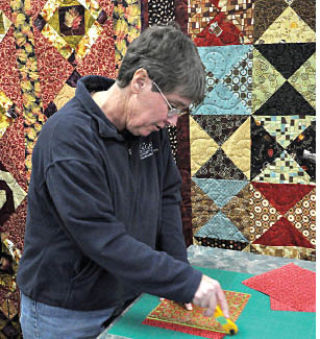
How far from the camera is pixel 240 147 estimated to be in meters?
1.53

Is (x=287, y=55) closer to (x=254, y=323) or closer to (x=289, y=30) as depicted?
(x=289, y=30)

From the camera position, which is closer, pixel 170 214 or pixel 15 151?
pixel 170 214

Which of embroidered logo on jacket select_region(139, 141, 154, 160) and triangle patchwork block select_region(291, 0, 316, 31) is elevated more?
triangle patchwork block select_region(291, 0, 316, 31)

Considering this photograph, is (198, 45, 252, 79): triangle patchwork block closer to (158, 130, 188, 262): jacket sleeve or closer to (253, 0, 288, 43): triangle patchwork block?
(253, 0, 288, 43): triangle patchwork block

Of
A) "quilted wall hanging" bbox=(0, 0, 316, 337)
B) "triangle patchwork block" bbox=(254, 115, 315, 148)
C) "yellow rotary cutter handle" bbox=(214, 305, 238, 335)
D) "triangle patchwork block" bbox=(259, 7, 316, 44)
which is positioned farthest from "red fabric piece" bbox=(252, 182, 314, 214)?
"yellow rotary cutter handle" bbox=(214, 305, 238, 335)

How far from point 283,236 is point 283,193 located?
0.16 metres

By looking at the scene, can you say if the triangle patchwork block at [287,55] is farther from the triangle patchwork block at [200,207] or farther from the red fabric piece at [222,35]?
the triangle patchwork block at [200,207]

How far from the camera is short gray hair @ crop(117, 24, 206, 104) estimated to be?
92cm

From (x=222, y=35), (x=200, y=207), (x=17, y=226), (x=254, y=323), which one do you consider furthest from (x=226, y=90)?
(x=17, y=226)

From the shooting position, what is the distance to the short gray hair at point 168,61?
0.92 m

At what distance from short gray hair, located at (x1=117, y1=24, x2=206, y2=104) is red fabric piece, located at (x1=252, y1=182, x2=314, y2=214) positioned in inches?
25.9

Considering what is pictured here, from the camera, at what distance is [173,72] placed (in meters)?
0.92

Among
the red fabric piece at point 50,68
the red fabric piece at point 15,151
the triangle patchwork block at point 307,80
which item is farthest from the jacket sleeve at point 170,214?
the red fabric piece at point 15,151

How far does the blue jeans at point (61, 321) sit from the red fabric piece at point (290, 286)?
452mm
